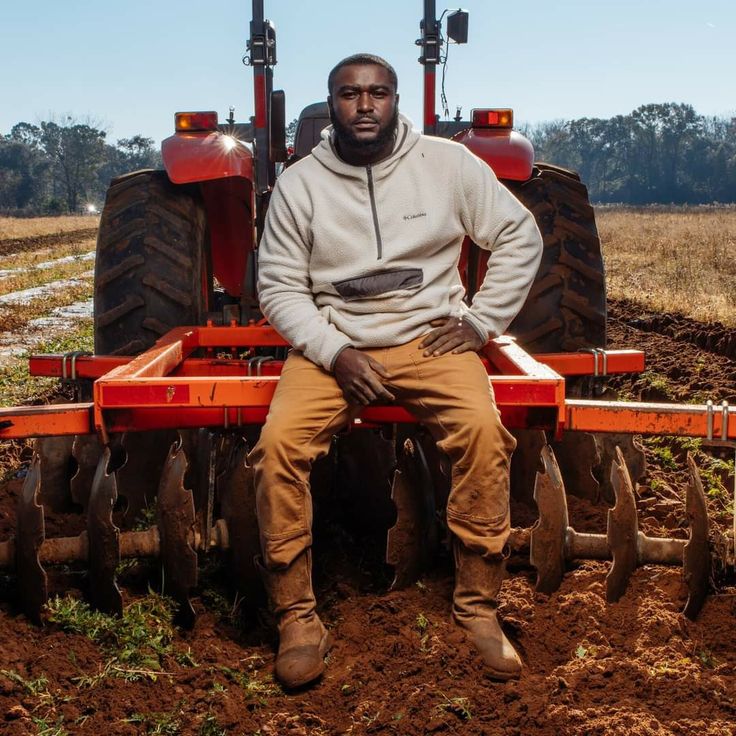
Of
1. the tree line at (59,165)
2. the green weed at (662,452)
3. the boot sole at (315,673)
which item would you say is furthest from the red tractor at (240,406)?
the tree line at (59,165)

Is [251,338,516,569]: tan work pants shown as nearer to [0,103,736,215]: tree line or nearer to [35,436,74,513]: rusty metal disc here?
[35,436,74,513]: rusty metal disc

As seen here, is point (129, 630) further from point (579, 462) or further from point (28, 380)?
point (28, 380)

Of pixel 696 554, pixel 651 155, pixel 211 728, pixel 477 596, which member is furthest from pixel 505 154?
pixel 651 155

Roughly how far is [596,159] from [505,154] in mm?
88161

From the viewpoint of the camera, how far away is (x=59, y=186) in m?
83.9

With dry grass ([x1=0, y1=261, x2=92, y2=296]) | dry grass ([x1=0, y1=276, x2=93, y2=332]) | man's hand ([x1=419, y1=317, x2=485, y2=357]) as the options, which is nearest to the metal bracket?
man's hand ([x1=419, y1=317, x2=485, y2=357])

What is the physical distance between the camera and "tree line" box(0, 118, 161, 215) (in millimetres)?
68812

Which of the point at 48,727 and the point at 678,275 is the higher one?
the point at 678,275

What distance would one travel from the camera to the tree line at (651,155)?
241 ft

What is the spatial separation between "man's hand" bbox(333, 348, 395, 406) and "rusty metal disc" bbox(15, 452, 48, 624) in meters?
0.85

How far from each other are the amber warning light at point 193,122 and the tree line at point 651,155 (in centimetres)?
7095

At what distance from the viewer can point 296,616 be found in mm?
2500

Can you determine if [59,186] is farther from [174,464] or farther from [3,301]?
[174,464]

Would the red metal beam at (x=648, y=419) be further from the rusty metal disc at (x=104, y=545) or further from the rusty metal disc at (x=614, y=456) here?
the rusty metal disc at (x=104, y=545)
